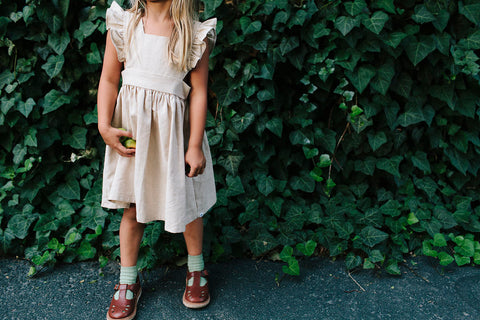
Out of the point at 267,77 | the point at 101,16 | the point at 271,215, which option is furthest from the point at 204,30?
the point at 271,215

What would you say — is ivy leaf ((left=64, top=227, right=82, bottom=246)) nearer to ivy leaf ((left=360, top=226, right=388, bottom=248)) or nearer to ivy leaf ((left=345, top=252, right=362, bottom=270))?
ivy leaf ((left=345, top=252, right=362, bottom=270))

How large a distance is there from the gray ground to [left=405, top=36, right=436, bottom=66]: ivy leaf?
4.02 ft

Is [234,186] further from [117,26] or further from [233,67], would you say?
[117,26]

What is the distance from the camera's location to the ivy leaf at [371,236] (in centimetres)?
230

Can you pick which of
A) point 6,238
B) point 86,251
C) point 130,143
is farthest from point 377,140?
point 6,238

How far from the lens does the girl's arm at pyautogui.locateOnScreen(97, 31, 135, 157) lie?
5.63ft

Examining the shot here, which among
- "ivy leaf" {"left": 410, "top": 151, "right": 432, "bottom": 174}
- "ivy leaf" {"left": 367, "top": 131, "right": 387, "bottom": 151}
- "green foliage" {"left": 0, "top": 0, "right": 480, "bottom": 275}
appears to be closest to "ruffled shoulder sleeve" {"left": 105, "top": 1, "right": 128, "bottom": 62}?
"green foliage" {"left": 0, "top": 0, "right": 480, "bottom": 275}

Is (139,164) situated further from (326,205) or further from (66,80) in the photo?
(326,205)

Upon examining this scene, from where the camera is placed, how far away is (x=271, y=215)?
2529 mm

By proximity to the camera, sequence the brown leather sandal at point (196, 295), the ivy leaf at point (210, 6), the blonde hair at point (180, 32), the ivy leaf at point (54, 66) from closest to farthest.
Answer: the blonde hair at point (180, 32)
the brown leather sandal at point (196, 295)
the ivy leaf at point (210, 6)
the ivy leaf at point (54, 66)

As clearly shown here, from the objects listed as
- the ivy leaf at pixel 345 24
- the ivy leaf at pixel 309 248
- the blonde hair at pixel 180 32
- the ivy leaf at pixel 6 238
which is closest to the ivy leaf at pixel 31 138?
the ivy leaf at pixel 6 238

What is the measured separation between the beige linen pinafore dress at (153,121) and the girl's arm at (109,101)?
33 mm

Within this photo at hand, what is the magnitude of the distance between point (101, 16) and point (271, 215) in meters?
1.56

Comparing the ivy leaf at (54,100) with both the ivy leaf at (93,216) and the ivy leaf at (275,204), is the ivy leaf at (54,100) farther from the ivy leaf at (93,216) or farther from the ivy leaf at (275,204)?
the ivy leaf at (275,204)
